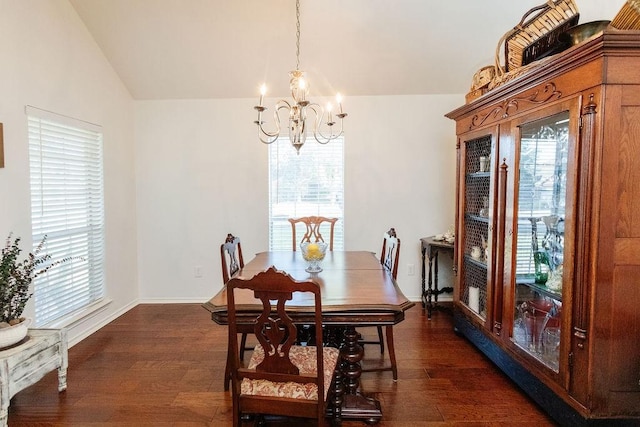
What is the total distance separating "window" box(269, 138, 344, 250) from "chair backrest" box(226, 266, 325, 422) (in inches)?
102

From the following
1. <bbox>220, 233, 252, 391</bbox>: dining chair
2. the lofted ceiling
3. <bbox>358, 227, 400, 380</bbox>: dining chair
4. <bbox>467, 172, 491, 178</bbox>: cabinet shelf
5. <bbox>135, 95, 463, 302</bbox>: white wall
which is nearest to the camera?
<bbox>220, 233, 252, 391</bbox>: dining chair

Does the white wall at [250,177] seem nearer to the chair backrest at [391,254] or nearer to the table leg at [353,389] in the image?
the chair backrest at [391,254]

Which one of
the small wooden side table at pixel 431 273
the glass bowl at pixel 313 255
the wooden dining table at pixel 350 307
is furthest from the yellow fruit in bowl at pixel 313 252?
the small wooden side table at pixel 431 273

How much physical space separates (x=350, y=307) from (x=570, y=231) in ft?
3.86

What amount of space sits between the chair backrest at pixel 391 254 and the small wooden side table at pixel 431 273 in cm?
100

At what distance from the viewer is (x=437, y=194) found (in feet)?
13.7

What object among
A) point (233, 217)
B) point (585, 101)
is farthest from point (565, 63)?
point (233, 217)

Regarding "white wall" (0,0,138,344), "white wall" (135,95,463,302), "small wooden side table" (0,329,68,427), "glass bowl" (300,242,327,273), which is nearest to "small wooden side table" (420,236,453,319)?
"white wall" (135,95,463,302)

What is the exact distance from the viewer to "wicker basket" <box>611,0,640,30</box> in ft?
5.54

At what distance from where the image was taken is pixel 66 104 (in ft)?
10.0

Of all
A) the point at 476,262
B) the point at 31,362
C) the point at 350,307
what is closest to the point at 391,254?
the point at 476,262

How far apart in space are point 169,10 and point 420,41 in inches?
89.7

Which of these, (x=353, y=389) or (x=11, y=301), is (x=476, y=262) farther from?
(x=11, y=301)

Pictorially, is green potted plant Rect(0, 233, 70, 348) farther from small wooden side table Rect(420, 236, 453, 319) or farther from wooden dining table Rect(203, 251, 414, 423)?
small wooden side table Rect(420, 236, 453, 319)
